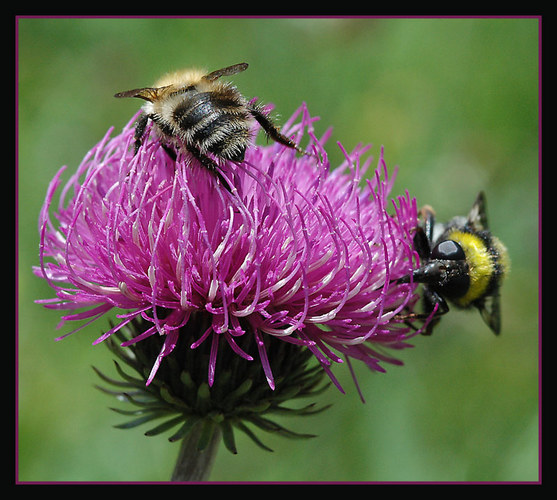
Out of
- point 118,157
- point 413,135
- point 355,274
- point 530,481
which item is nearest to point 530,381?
point 530,481

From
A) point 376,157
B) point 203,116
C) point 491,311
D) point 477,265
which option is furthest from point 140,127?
point 376,157

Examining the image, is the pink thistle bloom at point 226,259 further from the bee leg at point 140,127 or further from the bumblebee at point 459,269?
the bumblebee at point 459,269

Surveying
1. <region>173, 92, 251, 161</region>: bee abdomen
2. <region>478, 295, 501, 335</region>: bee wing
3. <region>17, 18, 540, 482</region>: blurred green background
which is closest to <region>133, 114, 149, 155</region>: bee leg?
<region>173, 92, 251, 161</region>: bee abdomen

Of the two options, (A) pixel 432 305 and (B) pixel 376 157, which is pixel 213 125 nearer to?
(A) pixel 432 305

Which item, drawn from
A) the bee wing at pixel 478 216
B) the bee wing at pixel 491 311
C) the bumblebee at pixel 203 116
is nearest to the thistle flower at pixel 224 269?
the bumblebee at pixel 203 116

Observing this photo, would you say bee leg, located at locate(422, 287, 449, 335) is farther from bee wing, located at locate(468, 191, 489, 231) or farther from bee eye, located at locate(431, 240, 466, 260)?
bee wing, located at locate(468, 191, 489, 231)

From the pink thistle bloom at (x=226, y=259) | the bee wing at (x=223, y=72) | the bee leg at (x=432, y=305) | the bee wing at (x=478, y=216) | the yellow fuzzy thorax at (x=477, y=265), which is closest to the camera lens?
the pink thistle bloom at (x=226, y=259)
